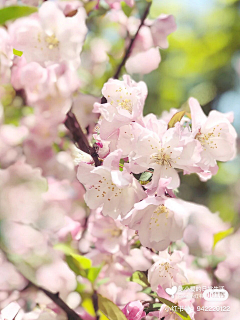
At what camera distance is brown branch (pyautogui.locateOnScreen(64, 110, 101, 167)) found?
0.41 metres

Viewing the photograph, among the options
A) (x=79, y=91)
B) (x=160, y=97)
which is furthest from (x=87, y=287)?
(x=160, y=97)

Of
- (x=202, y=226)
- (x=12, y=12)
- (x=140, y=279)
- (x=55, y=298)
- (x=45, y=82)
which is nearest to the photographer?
(x=12, y=12)

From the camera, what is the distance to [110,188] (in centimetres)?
38

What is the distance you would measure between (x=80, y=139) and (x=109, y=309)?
258 mm

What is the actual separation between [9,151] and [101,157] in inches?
24.0

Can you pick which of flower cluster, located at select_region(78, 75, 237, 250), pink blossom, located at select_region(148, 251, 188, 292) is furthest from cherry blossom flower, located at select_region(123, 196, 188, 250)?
pink blossom, located at select_region(148, 251, 188, 292)

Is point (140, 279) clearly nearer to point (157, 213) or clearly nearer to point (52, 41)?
point (157, 213)

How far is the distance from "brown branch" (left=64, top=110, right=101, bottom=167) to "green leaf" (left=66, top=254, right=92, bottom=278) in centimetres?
15

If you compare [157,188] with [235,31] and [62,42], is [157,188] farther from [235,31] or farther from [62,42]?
[235,31]

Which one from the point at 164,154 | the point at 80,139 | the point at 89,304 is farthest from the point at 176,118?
the point at 89,304

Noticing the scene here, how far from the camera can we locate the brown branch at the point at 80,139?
16.1 inches

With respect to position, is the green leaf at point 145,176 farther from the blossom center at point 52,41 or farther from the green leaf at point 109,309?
the blossom center at point 52,41

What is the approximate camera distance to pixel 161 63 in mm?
1069

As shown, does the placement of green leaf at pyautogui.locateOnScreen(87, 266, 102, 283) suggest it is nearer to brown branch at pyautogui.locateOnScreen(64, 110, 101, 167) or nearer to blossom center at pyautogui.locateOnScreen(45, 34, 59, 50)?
brown branch at pyautogui.locateOnScreen(64, 110, 101, 167)
